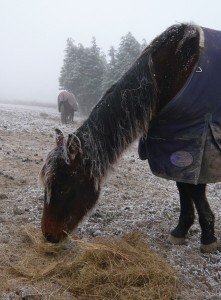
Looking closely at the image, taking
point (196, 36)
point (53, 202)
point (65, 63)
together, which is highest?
point (65, 63)

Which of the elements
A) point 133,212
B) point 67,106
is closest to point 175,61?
point 133,212

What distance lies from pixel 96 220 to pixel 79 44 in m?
37.4

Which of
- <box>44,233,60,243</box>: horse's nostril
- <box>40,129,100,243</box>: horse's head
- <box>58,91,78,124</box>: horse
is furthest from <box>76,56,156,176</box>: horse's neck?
<box>58,91,78,124</box>: horse

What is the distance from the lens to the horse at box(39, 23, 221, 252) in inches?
140

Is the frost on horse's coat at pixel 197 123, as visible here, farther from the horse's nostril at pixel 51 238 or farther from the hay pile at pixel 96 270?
the horse's nostril at pixel 51 238

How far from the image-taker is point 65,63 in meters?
41.0

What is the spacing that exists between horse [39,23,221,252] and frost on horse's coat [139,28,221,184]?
0.07 ft

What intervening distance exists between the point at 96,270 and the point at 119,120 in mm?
1438

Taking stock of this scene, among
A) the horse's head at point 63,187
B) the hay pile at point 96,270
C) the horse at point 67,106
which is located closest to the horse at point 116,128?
the horse's head at point 63,187

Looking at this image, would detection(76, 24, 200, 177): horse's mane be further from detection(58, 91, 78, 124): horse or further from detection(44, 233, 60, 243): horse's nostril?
detection(58, 91, 78, 124): horse

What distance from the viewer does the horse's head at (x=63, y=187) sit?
11.6 feet

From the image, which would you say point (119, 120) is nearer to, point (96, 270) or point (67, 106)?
point (96, 270)

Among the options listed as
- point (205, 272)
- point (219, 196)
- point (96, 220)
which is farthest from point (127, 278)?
point (219, 196)

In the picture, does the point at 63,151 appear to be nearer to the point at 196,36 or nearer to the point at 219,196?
the point at 196,36
